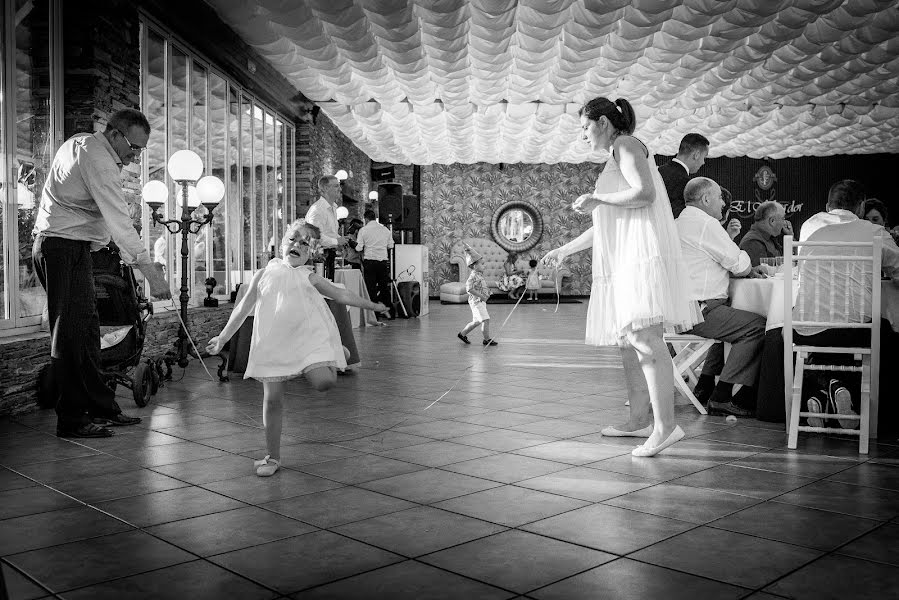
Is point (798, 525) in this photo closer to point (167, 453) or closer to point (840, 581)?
point (840, 581)

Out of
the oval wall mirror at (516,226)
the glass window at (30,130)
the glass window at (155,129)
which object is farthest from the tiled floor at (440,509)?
the oval wall mirror at (516,226)

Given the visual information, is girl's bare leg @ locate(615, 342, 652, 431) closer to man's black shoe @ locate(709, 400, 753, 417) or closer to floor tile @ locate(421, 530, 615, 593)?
man's black shoe @ locate(709, 400, 753, 417)

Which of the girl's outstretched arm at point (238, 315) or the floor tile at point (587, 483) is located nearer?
the floor tile at point (587, 483)

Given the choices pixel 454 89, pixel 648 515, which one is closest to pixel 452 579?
pixel 648 515

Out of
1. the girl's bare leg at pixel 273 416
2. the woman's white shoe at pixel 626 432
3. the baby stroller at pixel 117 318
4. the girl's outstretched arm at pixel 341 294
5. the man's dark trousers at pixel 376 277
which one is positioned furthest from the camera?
A: the man's dark trousers at pixel 376 277

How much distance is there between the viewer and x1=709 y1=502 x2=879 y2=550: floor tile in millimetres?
2486

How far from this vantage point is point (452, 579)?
2.16 metres

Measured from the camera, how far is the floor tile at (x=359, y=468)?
3.27 metres

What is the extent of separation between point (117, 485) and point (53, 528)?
21.1 inches

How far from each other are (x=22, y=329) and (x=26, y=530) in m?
2.93

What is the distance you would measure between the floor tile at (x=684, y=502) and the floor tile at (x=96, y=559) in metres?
1.42

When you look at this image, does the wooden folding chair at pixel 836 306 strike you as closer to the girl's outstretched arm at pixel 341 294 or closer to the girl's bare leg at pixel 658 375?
the girl's bare leg at pixel 658 375

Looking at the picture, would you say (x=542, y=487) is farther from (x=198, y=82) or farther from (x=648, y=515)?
(x=198, y=82)

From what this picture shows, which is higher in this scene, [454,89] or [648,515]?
[454,89]
